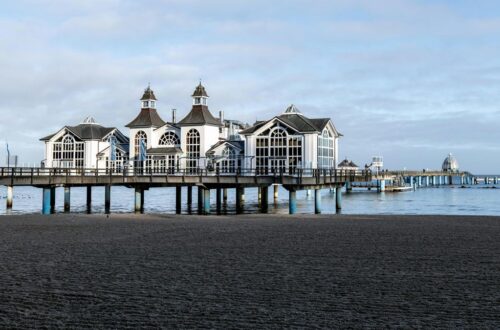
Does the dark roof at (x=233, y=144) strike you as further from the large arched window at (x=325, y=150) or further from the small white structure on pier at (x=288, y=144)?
the large arched window at (x=325, y=150)

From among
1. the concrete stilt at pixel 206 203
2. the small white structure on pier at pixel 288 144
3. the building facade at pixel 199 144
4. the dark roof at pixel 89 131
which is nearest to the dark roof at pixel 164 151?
the building facade at pixel 199 144

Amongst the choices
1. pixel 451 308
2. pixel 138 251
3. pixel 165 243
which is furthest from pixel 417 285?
pixel 165 243

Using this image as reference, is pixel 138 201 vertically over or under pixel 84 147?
under

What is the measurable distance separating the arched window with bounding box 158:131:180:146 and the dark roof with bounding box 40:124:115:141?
945 centimetres

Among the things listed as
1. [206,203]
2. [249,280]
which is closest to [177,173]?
[206,203]

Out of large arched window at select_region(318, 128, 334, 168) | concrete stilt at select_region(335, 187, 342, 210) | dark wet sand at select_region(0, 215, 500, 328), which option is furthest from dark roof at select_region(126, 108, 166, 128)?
dark wet sand at select_region(0, 215, 500, 328)

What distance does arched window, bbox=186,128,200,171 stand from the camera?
5925cm

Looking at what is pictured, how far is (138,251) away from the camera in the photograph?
16.1 metres

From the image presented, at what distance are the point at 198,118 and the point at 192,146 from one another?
3120mm

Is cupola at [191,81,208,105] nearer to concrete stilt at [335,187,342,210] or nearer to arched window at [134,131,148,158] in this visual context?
arched window at [134,131,148,158]

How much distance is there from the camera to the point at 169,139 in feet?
202

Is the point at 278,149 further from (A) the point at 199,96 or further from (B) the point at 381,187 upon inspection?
(B) the point at 381,187

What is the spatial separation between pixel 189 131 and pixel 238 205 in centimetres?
2008

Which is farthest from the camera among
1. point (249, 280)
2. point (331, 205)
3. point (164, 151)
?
point (331, 205)
